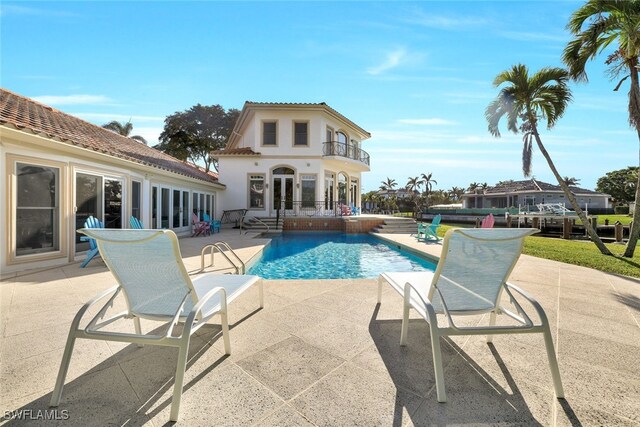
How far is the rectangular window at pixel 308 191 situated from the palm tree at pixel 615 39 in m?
13.4

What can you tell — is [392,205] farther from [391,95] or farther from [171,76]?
[171,76]

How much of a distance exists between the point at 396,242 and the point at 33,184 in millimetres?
10725

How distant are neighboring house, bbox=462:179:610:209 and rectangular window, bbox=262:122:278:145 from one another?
32962mm

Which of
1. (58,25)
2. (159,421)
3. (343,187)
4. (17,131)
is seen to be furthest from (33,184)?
(343,187)

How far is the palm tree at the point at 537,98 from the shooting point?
8883mm

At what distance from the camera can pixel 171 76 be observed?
10.6 metres

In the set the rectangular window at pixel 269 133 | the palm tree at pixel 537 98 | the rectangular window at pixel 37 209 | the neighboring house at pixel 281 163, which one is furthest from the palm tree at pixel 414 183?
the rectangular window at pixel 37 209

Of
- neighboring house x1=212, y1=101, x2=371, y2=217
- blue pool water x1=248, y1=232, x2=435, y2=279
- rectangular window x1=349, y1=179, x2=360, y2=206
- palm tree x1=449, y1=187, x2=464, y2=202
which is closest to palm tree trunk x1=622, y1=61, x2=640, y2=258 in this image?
blue pool water x1=248, y1=232, x2=435, y2=279

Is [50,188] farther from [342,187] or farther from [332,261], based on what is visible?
[342,187]

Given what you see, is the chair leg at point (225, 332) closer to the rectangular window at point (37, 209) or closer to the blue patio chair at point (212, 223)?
the rectangular window at point (37, 209)

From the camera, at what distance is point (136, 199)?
370 inches

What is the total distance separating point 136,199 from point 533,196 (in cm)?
4341

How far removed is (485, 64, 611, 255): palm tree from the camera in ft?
29.1

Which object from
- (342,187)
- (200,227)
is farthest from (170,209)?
(342,187)
